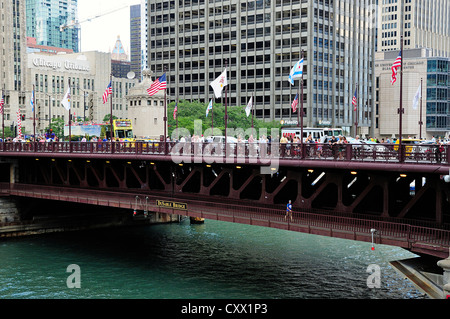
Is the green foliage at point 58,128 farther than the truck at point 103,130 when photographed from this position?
Yes

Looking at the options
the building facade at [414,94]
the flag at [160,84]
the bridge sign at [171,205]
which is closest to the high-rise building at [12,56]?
the building facade at [414,94]

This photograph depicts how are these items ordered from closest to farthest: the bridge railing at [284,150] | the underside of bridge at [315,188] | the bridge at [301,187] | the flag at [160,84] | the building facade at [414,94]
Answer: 1. the bridge railing at [284,150]
2. the bridge at [301,187]
3. the underside of bridge at [315,188]
4. the flag at [160,84]
5. the building facade at [414,94]

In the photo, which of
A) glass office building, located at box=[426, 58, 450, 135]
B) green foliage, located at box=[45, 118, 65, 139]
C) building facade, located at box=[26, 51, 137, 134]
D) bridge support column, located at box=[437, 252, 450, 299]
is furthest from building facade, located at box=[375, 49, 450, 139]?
bridge support column, located at box=[437, 252, 450, 299]

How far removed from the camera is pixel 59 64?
190500mm

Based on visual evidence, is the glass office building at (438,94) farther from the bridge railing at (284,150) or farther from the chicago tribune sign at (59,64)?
the bridge railing at (284,150)

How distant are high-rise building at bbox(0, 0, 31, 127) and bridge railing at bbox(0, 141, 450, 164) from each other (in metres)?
127

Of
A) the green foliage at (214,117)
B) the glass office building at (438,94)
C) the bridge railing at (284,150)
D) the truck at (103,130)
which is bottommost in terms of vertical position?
the bridge railing at (284,150)

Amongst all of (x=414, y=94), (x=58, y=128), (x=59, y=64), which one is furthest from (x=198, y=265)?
(x=59, y=64)

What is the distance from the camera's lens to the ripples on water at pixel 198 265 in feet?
129

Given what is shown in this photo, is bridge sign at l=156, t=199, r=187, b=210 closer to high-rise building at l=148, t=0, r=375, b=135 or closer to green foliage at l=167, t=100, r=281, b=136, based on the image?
green foliage at l=167, t=100, r=281, b=136

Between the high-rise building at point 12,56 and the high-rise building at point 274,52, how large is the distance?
137 feet

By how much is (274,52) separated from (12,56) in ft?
252
